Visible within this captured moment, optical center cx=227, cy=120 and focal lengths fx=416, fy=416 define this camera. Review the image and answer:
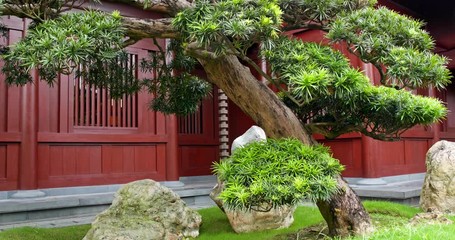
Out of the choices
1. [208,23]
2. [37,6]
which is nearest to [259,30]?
[208,23]

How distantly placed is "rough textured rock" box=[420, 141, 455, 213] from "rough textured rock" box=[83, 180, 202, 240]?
281 centimetres

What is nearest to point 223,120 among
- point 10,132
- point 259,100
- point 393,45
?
point 10,132

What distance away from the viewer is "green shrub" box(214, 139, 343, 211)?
7.59 ft

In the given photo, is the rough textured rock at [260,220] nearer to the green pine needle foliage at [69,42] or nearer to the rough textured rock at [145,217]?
the rough textured rock at [145,217]

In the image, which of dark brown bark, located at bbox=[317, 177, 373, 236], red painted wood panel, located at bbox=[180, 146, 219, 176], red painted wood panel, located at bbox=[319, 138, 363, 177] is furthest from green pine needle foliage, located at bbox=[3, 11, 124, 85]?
red painted wood panel, located at bbox=[180, 146, 219, 176]

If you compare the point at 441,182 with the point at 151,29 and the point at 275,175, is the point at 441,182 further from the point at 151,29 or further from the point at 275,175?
the point at 151,29

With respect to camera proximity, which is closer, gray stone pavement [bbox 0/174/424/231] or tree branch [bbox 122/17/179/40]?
tree branch [bbox 122/17/179/40]

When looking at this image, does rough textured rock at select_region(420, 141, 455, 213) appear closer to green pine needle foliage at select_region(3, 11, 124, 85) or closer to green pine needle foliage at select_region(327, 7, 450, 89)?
green pine needle foliage at select_region(327, 7, 450, 89)

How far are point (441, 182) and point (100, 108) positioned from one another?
17.8 ft

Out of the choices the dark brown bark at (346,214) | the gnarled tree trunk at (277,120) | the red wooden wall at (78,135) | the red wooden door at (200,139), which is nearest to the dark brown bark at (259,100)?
the gnarled tree trunk at (277,120)

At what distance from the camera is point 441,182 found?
196 inches

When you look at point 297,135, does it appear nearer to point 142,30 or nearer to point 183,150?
point 142,30

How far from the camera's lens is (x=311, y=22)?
345 centimetres

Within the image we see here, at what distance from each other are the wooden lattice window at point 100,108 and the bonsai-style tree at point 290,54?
10.8ft
